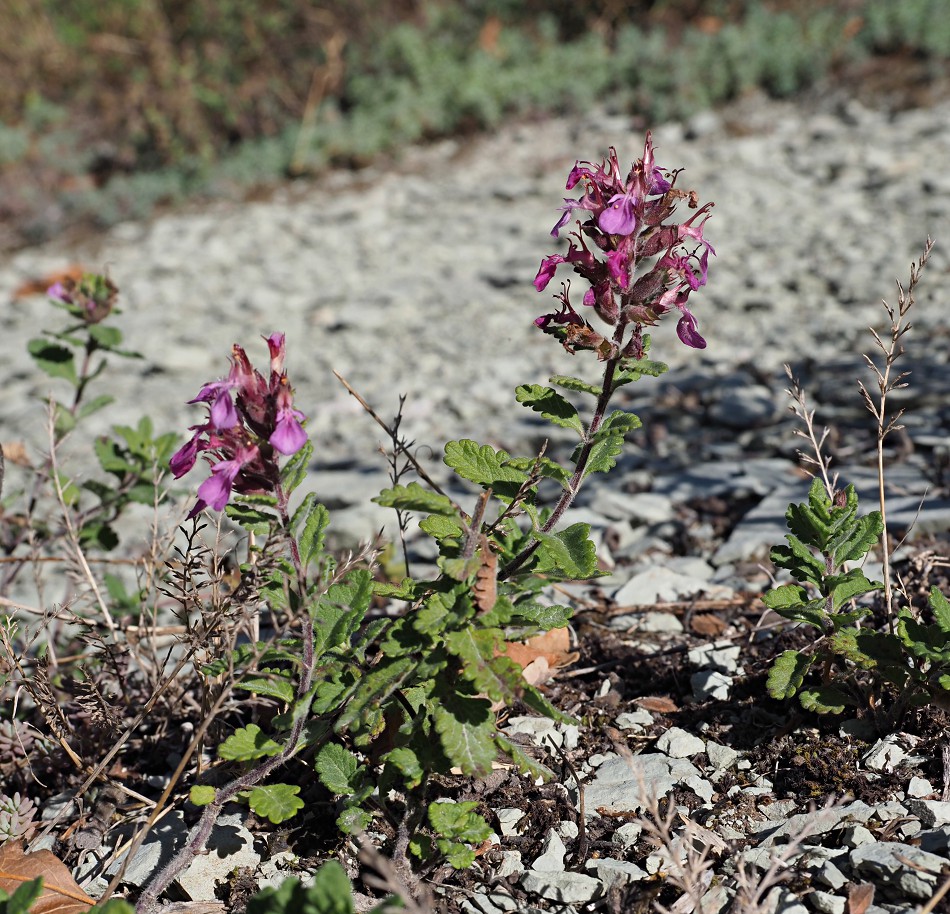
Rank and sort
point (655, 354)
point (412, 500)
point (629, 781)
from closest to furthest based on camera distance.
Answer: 1. point (412, 500)
2. point (629, 781)
3. point (655, 354)

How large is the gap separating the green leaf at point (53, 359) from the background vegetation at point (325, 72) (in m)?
5.66

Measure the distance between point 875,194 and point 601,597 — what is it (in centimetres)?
489

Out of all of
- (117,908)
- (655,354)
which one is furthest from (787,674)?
(655,354)

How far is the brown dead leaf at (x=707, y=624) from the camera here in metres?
2.74

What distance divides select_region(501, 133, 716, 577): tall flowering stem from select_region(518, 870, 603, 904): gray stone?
2.03 feet

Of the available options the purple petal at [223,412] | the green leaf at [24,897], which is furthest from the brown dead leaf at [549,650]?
the green leaf at [24,897]

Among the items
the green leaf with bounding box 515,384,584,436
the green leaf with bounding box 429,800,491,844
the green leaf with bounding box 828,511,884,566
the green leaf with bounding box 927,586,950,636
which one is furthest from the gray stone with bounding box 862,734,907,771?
the green leaf with bounding box 515,384,584,436

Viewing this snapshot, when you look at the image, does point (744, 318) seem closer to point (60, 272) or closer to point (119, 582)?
point (119, 582)

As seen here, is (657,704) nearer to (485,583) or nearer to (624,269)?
(485,583)

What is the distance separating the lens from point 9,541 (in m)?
3.14

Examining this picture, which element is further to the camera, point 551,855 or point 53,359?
point 53,359

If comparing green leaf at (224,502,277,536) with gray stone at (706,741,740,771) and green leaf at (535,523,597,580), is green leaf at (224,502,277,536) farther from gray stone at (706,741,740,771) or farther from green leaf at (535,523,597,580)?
gray stone at (706,741,740,771)

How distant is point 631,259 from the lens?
204cm

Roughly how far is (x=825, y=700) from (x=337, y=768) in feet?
3.55
